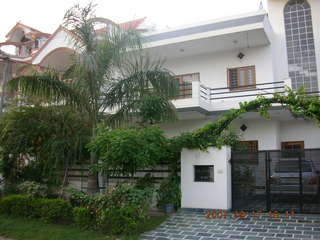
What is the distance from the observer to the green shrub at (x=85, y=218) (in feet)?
25.9

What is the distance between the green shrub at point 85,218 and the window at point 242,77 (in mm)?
9975

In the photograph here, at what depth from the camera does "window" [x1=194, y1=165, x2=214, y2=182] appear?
9.62 m

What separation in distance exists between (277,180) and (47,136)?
26.4ft

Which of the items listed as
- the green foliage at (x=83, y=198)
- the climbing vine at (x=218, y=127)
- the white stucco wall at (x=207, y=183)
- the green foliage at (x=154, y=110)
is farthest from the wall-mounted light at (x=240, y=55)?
the green foliage at (x=83, y=198)

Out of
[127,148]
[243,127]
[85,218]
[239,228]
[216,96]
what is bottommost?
[239,228]

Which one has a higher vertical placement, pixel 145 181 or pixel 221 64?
pixel 221 64

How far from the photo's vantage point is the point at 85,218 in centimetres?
793

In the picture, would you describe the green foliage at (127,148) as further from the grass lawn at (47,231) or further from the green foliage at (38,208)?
the grass lawn at (47,231)

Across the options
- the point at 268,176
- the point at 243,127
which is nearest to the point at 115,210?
the point at 268,176

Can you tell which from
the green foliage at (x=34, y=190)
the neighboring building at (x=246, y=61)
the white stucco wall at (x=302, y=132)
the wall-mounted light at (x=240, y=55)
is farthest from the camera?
the wall-mounted light at (x=240, y=55)

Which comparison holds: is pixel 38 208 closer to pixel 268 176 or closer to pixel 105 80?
pixel 105 80

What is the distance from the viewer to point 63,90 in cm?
977

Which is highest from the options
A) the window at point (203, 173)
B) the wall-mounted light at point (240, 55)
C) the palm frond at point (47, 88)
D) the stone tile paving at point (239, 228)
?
the wall-mounted light at point (240, 55)

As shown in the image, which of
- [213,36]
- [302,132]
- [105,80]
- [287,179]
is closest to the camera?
[287,179]
